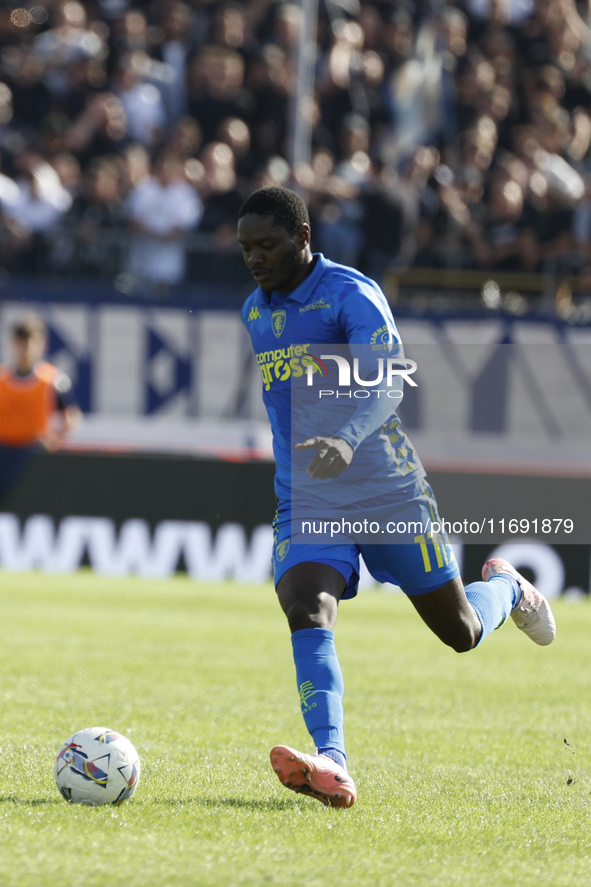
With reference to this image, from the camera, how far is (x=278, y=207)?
4496mm

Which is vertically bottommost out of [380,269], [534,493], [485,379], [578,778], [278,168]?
[578,778]

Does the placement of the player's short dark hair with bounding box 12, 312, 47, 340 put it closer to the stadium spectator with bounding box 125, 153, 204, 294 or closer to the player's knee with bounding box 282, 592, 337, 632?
the stadium spectator with bounding box 125, 153, 204, 294

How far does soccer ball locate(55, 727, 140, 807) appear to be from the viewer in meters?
4.22

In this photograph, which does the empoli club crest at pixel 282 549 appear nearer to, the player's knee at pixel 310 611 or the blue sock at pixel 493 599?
the player's knee at pixel 310 611

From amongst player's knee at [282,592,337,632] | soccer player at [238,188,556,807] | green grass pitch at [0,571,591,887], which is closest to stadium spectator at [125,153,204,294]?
green grass pitch at [0,571,591,887]

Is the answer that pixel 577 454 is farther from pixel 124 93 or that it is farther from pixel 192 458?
pixel 124 93

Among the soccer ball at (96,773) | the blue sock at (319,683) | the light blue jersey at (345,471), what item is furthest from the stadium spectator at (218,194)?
the soccer ball at (96,773)

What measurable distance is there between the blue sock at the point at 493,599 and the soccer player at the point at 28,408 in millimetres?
7884

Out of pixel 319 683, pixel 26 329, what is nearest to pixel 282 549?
pixel 319 683

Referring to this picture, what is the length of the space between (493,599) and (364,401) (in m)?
1.31

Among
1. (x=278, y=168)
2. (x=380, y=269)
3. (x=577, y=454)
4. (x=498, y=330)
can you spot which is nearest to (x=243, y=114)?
(x=278, y=168)

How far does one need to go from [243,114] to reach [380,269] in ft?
9.60

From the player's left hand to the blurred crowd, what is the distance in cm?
918

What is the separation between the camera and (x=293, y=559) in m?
4.59
